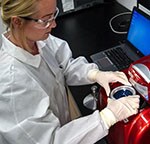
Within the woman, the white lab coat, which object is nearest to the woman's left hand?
the woman

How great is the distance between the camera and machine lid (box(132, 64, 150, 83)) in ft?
2.43

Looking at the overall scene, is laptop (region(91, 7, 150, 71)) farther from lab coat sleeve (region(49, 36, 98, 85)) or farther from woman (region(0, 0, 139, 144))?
woman (region(0, 0, 139, 144))

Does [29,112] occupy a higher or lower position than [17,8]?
lower

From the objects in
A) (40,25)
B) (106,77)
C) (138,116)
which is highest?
(40,25)

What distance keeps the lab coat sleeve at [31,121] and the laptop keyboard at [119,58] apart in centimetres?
49

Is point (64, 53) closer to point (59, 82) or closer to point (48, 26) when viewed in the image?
point (59, 82)

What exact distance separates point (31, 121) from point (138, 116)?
34 centimetres

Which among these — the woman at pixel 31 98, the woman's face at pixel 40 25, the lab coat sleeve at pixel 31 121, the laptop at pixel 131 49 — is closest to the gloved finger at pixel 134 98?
the woman at pixel 31 98

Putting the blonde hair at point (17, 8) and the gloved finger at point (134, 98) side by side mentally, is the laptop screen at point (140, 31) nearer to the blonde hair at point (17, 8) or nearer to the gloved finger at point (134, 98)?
the gloved finger at point (134, 98)

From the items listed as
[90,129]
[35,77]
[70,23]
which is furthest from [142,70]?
[70,23]

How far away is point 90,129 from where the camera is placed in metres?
0.85

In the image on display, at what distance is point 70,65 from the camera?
1.21 metres

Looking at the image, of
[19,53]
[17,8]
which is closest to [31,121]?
[19,53]

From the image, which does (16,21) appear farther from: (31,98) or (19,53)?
(31,98)
